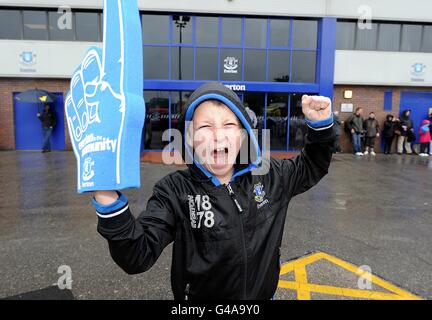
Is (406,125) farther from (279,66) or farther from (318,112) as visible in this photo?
(318,112)

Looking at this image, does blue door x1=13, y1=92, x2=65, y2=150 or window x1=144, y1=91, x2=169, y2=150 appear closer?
window x1=144, y1=91, x2=169, y2=150

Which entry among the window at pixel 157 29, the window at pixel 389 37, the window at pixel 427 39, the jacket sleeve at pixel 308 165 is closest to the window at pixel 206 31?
the window at pixel 157 29

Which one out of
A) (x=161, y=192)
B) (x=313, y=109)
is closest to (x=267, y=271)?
(x=161, y=192)

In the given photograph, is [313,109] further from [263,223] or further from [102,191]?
[102,191]

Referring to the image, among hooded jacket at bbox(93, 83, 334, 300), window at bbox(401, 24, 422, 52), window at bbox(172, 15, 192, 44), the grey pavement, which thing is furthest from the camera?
window at bbox(401, 24, 422, 52)

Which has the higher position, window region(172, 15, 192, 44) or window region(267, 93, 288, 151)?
window region(172, 15, 192, 44)

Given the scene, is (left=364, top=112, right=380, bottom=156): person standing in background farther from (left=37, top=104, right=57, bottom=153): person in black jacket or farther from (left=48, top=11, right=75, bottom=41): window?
(left=37, top=104, right=57, bottom=153): person in black jacket

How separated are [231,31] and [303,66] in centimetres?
338

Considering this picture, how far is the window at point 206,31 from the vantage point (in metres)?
13.9

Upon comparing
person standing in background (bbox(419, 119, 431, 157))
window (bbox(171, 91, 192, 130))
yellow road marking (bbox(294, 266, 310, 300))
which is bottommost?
yellow road marking (bbox(294, 266, 310, 300))

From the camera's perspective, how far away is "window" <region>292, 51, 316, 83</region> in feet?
47.0

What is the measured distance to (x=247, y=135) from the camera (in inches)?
66.5

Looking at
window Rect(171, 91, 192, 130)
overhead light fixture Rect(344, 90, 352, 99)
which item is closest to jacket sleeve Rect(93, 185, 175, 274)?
window Rect(171, 91, 192, 130)

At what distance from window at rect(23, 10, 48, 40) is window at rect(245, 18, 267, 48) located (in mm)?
8288
